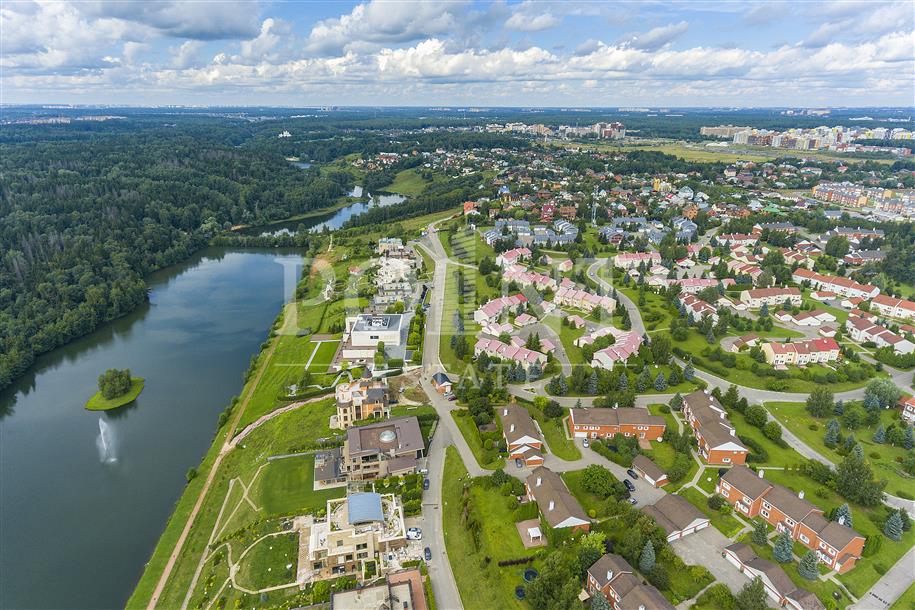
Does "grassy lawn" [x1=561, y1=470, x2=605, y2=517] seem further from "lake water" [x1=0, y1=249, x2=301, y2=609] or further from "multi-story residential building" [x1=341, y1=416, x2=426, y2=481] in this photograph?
"lake water" [x1=0, y1=249, x2=301, y2=609]

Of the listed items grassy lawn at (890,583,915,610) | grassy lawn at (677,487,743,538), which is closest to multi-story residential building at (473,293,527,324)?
grassy lawn at (677,487,743,538)

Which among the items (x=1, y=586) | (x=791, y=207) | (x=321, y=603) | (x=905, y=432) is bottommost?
(x=1, y=586)

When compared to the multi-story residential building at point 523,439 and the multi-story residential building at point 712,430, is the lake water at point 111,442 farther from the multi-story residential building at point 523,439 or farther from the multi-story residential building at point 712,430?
the multi-story residential building at point 712,430

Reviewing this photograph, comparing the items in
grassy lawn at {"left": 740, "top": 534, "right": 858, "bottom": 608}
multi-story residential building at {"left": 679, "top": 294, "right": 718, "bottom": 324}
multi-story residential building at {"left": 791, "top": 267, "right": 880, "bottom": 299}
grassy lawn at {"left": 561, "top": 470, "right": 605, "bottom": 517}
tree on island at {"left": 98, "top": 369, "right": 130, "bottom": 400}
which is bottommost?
tree on island at {"left": 98, "top": 369, "right": 130, "bottom": 400}

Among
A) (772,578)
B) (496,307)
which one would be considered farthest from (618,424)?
(496,307)

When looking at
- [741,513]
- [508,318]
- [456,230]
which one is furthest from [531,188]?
[741,513]

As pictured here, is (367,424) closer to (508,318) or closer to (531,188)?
(508,318)
